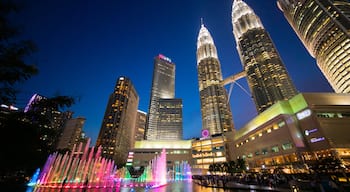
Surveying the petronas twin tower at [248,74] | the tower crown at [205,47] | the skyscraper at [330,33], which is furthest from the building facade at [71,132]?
the skyscraper at [330,33]

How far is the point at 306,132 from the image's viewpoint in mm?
41031

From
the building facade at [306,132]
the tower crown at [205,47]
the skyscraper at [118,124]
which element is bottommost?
the building facade at [306,132]

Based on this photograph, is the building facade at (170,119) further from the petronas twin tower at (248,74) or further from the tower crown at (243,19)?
the tower crown at (243,19)

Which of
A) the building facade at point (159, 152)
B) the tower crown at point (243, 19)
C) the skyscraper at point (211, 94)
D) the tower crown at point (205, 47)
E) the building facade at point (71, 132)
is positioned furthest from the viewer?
the tower crown at point (205, 47)

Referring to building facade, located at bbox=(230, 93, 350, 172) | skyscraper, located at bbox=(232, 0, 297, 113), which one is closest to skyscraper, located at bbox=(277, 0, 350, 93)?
skyscraper, located at bbox=(232, 0, 297, 113)

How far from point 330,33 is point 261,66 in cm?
4385

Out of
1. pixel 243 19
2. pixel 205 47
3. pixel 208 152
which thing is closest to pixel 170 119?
pixel 208 152

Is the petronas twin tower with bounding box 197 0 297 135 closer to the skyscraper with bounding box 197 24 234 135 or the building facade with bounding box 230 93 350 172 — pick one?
the skyscraper with bounding box 197 24 234 135

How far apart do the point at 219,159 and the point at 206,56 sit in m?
120

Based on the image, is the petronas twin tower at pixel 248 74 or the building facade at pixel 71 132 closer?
the petronas twin tower at pixel 248 74

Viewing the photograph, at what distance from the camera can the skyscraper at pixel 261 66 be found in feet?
332

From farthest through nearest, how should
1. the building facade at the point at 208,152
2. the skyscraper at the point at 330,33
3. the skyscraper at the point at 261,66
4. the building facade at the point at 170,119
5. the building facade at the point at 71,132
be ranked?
the building facade at the point at 170,119, the building facade at the point at 71,132, the skyscraper at the point at 261,66, the building facade at the point at 208,152, the skyscraper at the point at 330,33

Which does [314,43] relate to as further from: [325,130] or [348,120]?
[325,130]

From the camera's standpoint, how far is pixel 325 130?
36.8 m
